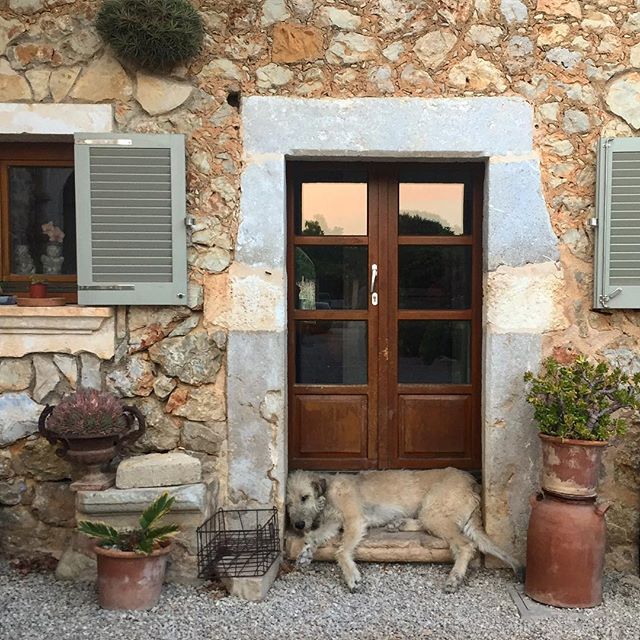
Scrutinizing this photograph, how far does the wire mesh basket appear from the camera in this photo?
12.1ft

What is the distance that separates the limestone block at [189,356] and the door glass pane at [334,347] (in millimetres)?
641

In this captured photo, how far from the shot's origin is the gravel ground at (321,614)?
324 cm

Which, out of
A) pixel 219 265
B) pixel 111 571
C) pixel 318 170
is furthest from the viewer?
pixel 318 170

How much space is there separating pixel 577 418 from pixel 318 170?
85.5 inches

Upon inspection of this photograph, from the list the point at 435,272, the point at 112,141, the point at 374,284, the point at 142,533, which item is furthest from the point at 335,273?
the point at 142,533

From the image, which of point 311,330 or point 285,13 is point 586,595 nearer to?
point 311,330

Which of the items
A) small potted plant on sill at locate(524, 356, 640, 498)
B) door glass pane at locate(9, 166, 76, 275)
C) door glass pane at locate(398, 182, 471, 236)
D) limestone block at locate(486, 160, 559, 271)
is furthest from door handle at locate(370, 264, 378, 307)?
door glass pane at locate(9, 166, 76, 275)

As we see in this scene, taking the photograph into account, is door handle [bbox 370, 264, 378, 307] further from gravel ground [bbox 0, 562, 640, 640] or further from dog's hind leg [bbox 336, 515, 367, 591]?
gravel ground [bbox 0, 562, 640, 640]

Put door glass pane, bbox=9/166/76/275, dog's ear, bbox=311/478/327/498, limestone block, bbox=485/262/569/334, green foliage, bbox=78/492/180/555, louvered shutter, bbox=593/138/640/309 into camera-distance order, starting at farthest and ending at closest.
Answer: door glass pane, bbox=9/166/76/275, dog's ear, bbox=311/478/327/498, limestone block, bbox=485/262/569/334, louvered shutter, bbox=593/138/640/309, green foliage, bbox=78/492/180/555

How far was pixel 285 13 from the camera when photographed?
3873 millimetres

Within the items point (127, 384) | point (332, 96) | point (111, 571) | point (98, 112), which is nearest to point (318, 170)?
point (332, 96)

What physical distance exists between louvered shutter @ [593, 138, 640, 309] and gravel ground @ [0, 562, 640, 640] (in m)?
1.68

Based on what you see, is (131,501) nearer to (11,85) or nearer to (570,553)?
(570,553)

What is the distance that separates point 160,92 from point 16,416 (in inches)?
83.0
